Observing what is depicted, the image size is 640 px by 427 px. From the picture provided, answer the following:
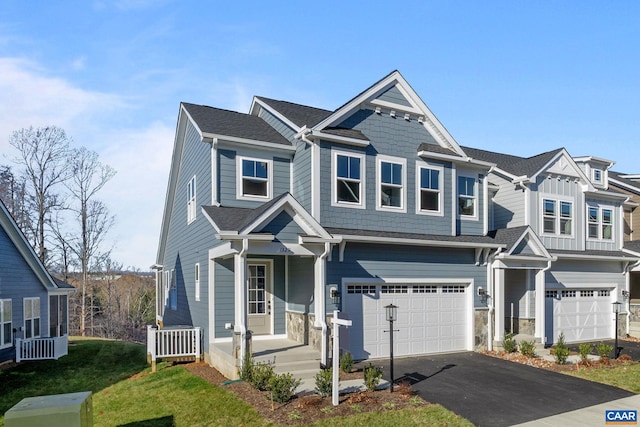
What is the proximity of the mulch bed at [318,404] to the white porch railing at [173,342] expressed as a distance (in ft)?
10.9

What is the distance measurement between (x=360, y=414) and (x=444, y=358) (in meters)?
6.40

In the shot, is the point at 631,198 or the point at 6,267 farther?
the point at 631,198

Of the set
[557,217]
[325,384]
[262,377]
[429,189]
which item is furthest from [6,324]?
[557,217]

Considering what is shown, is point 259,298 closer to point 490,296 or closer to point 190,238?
point 190,238

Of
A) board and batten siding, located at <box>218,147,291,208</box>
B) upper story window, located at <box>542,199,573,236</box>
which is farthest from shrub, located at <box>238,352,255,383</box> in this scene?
upper story window, located at <box>542,199,573,236</box>

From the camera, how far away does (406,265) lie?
14.4m

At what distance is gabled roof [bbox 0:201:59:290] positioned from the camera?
1526cm

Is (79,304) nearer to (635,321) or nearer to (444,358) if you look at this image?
(444,358)

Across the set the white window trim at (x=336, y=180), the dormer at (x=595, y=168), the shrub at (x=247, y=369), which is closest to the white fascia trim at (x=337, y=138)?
the white window trim at (x=336, y=180)

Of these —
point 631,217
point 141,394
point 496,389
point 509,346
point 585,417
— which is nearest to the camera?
point 585,417

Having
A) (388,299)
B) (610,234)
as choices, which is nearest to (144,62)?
(388,299)

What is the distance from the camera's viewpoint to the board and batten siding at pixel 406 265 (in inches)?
527

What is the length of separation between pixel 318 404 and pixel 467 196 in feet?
32.2

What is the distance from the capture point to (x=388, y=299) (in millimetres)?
14102
